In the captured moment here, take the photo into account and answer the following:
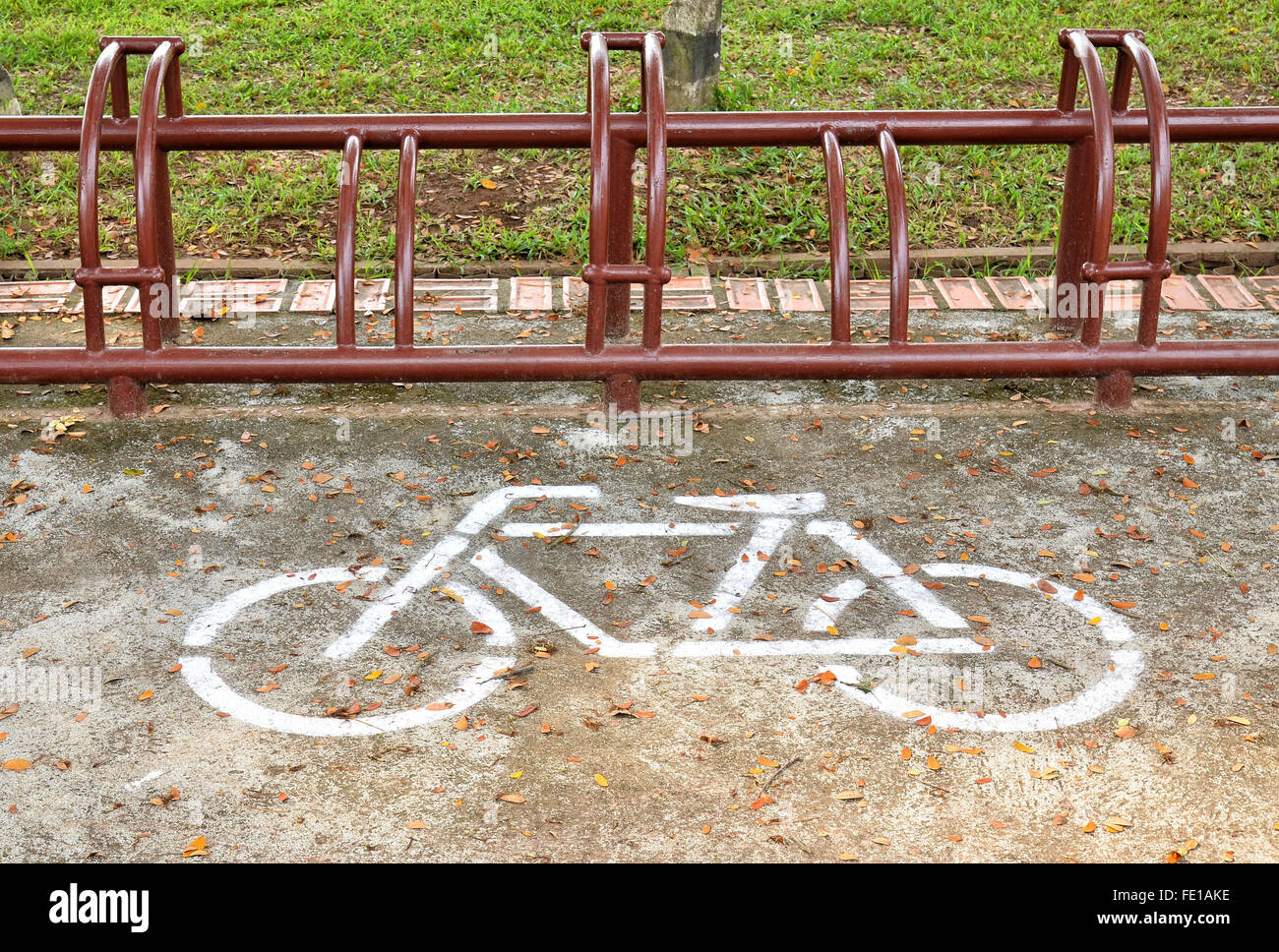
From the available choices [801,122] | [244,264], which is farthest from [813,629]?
[244,264]

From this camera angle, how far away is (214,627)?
11.0 feet

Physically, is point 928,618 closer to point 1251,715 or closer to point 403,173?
point 1251,715

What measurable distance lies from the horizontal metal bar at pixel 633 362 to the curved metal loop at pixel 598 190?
11cm

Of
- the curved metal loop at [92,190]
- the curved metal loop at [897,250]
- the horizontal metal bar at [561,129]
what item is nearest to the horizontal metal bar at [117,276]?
the curved metal loop at [92,190]

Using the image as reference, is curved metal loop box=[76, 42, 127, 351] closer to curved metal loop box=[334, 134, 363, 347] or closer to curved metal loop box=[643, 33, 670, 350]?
curved metal loop box=[334, 134, 363, 347]

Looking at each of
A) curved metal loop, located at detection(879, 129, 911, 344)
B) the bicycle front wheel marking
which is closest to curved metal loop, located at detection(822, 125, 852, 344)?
curved metal loop, located at detection(879, 129, 911, 344)

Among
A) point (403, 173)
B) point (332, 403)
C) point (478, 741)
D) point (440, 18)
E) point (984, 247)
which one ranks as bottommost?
point (478, 741)

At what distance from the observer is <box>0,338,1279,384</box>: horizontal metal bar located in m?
4.11

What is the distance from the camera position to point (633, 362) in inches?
164

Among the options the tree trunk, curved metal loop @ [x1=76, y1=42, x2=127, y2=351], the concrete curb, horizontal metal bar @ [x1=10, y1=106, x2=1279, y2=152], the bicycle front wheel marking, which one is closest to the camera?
the bicycle front wheel marking

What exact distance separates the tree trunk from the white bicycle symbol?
3.43 metres

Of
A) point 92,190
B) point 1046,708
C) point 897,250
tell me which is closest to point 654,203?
point 897,250

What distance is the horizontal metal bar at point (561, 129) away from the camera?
4.31m

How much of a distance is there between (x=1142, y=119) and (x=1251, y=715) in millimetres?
2231
